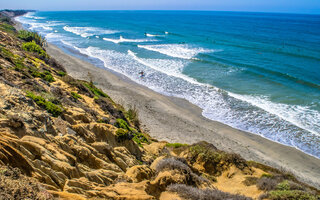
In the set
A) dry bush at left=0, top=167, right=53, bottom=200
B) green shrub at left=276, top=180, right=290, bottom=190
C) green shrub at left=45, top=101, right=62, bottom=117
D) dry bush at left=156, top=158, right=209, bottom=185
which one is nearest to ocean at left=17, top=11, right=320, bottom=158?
green shrub at left=276, top=180, right=290, bottom=190

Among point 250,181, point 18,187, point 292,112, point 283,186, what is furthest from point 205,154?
point 292,112

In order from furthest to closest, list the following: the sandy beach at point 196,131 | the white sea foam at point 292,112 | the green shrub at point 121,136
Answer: the white sea foam at point 292,112 → the sandy beach at point 196,131 → the green shrub at point 121,136

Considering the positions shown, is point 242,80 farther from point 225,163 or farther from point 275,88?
point 225,163

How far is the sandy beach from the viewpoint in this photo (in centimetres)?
1816

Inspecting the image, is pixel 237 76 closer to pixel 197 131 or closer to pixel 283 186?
pixel 197 131

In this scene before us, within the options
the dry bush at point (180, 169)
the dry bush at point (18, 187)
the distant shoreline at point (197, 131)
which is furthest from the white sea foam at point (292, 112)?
the dry bush at point (18, 187)

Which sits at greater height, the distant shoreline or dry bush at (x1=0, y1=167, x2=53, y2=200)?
dry bush at (x1=0, y1=167, x2=53, y2=200)

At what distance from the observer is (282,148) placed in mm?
19797

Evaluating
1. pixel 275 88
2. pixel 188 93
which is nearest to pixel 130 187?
pixel 188 93

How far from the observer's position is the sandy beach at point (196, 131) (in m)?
18.2

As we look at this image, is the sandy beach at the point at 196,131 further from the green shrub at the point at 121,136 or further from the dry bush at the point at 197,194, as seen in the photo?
the green shrub at the point at 121,136

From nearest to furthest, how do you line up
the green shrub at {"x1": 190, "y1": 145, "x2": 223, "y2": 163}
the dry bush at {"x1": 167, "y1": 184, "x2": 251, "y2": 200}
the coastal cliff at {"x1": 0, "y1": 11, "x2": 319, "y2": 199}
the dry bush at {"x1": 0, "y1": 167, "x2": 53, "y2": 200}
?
1. the dry bush at {"x1": 0, "y1": 167, "x2": 53, "y2": 200}
2. the coastal cliff at {"x1": 0, "y1": 11, "x2": 319, "y2": 199}
3. the dry bush at {"x1": 167, "y1": 184, "x2": 251, "y2": 200}
4. the green shrub at {"x1": 190, "y1": 145, "x2": 223, "y2": 163}

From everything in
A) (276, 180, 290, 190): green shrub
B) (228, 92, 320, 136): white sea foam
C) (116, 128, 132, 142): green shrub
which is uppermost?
(116, 128, 132, 142): green shrub

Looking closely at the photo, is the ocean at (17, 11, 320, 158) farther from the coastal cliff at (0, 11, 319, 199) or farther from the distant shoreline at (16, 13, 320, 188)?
the coastal cliff at (0, 11, 319, 199)
